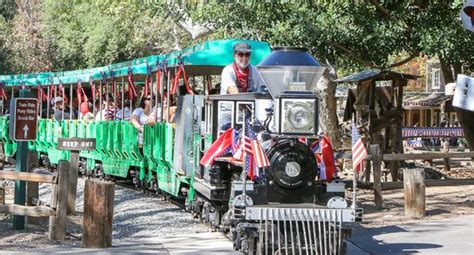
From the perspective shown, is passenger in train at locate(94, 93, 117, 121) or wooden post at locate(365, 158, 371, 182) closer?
wooden post at locate(365, 158, 371, 182)

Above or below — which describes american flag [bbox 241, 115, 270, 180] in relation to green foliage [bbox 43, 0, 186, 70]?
below

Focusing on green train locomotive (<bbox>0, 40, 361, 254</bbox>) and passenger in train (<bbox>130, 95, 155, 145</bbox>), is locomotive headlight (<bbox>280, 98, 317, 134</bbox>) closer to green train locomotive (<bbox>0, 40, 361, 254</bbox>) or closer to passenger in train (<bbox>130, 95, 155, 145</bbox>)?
green train locomotive (<bbox>0, 40, 361, 254</bbox>)

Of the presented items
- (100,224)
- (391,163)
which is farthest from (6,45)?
(100,224)

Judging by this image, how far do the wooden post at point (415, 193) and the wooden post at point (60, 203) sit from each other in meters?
5.53

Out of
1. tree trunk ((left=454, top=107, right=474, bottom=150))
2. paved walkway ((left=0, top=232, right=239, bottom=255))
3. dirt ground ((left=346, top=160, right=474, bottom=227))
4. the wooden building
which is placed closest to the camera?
paved walkway ((left=0, top=232, right=239, bottom=255))

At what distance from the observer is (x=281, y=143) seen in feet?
31.5

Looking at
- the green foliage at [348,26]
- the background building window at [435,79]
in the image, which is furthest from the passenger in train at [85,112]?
the background building window at [435,79]

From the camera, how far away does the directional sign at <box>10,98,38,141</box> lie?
12.4 meters

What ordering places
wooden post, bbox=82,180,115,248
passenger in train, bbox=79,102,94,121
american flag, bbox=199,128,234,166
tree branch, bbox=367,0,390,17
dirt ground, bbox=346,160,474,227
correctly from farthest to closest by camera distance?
passenger in train, bbox=79,102,94,121
tree branch, bbox=367,0,390,17
dirt ground, bbox=346,160,474,227
wooden post, bbox=82,180,115,248
american flag, bbox=199,128,234,166

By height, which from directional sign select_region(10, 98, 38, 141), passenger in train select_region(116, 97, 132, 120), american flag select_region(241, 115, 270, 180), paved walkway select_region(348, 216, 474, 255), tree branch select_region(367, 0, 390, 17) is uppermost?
tree branch select_region(367, 0, 390, 17)

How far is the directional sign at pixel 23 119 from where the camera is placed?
12.4 meters

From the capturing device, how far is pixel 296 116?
9.50 m

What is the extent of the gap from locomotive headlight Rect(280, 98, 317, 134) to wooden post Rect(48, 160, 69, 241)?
329 centimetres

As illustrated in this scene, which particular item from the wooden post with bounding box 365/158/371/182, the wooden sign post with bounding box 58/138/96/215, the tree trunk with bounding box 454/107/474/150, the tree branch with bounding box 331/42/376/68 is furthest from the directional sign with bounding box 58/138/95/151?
the tree trunk with bounding box 454/107/474/150
